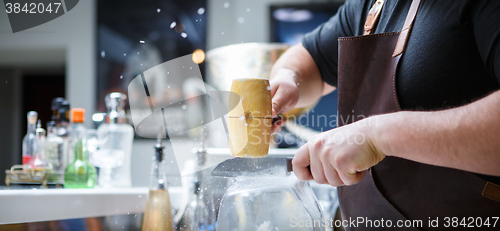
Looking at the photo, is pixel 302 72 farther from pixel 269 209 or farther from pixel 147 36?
pixel 147 36

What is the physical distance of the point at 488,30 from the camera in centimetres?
51

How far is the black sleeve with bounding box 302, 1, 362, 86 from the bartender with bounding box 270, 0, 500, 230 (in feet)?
0.35

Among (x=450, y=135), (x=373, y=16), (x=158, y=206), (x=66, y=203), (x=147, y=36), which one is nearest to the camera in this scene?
(x=450, y=135)

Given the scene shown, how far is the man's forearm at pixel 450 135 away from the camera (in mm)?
480

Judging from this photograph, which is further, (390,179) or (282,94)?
(282,94)

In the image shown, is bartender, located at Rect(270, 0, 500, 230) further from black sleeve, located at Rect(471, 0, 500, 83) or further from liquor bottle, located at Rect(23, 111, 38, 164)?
liquor bottle, located at Rect(23, 111, 38, 164)

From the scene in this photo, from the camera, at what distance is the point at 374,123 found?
56 centimetres

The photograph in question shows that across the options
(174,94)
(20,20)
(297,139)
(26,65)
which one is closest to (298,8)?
(174,94)

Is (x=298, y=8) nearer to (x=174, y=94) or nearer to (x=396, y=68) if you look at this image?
(x=174, y=94)

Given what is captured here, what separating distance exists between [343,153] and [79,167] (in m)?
1.05

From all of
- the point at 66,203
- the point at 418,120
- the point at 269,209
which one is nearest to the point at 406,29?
the point at 418,120

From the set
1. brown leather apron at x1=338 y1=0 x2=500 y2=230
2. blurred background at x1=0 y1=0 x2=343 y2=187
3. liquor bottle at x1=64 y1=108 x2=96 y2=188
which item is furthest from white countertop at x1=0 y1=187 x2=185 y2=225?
blurred background at x1=0 y1=0 x2=343 y2=187

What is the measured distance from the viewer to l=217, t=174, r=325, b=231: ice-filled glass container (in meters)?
0.65

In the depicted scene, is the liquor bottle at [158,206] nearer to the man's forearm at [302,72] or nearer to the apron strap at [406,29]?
the man's forearm at [302,72]
